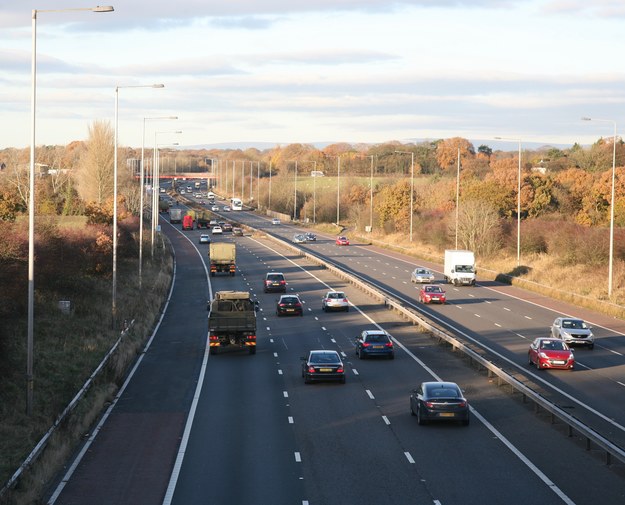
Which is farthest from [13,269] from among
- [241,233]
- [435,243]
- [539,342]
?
[241,233]

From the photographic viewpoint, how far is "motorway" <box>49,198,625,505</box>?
2100 centimetres

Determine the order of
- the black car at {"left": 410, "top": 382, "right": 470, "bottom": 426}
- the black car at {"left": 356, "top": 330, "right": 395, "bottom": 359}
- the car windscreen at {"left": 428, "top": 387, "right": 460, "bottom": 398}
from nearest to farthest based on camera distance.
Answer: the black car at {"left": 410, "top": 382, "right": 470, "bottom": 426} → the car windscreen at {"left": 428, "top": 387, "right": 460, "bottom": 398} → the black car at {"left": 356, "top": 330, "right": 395, "bottom": 359}

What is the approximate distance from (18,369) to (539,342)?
1930cm

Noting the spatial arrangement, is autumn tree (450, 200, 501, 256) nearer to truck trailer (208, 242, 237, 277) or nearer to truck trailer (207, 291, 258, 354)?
truck trailer (208, 242, 237, 277)

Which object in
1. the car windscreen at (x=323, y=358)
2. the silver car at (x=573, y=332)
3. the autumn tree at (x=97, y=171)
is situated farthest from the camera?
the autumn tree at (x=97, y=171)

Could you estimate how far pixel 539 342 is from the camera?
38.5 metres

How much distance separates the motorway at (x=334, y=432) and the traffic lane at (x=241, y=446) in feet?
0.18

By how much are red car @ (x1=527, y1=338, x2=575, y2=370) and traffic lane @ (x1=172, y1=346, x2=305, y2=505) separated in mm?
9900

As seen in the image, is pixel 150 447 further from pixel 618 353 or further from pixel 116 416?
pixel 618 353

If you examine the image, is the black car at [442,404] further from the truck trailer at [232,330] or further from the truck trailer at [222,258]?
the truck trailer at [222,258]

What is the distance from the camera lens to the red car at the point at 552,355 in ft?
123

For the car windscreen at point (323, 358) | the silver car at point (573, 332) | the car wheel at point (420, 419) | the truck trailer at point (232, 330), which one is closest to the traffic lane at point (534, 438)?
the car wheel at point (420, 419)

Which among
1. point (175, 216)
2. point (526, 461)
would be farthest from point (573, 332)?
point (175, 216)

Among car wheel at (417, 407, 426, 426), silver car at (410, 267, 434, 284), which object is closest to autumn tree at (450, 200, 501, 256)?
silver car at (410, 267, 434, 284)
